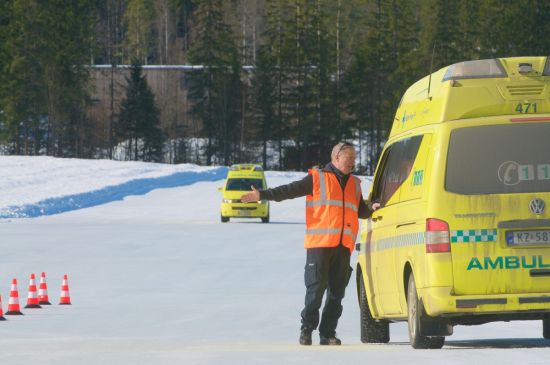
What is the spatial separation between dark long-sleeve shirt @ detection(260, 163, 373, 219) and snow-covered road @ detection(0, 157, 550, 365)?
1297mm

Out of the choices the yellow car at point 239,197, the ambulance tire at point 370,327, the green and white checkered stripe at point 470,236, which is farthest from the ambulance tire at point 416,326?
the yellow car at point 239,197

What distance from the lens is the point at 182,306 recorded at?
19781 millimetres

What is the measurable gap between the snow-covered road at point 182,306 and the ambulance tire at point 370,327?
0.17m

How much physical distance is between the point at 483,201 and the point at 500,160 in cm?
36

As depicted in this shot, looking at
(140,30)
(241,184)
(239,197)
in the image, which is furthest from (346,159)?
(140,30)

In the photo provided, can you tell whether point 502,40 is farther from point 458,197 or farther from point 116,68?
point 458,197

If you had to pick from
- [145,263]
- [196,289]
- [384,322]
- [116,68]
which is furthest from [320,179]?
[116,68]

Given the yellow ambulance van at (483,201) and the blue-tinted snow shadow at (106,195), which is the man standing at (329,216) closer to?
the yellow ambulance van at (483,201)

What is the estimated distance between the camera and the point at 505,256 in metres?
10.6

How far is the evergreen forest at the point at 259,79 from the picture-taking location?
11244 cm

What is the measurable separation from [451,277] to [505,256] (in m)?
0.45

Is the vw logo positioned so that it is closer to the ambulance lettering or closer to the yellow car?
the ambulance lettering

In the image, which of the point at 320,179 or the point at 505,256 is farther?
the point at 320,179

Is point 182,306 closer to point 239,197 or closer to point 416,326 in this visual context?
point 416,326
